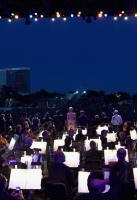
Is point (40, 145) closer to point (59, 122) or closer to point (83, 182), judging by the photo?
point (83, 182)

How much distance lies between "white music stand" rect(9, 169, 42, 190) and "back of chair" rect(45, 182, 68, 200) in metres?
0.39

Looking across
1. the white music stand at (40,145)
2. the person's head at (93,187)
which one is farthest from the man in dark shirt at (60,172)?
the white music stand at (40,145)

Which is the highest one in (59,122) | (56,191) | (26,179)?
(26,179)

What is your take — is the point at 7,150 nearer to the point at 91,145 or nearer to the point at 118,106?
the point at 91,145

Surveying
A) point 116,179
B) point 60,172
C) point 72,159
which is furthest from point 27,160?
point 116,179

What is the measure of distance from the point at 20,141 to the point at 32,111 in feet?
70.0

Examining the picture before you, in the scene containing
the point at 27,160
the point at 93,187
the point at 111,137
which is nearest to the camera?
the point at 93,187

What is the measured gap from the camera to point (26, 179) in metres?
7.84

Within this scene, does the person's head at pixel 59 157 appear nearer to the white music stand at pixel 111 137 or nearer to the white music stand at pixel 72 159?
the white music stand at pixel 72 159

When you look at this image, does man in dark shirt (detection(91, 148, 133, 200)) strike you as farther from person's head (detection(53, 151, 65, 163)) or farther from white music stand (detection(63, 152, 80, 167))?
white music stand (detection(63, 152, 80, 167))

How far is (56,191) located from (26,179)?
635mm

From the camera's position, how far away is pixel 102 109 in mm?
37000

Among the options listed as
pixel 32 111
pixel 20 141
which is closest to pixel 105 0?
pixel 20 141

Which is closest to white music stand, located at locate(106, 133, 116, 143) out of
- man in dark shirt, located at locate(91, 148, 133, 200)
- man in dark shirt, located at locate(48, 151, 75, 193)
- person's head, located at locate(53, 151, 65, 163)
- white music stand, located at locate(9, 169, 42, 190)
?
man in dark shirt, located at locate(91, 148, 133, 200)
